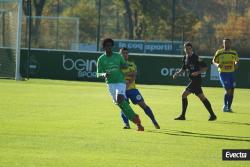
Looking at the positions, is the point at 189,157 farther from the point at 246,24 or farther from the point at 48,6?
the point at 48,6

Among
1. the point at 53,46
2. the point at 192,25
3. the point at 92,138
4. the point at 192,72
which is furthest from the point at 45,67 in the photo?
the point at 92,138

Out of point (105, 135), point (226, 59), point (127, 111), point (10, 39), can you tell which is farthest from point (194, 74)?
point (10, 39)

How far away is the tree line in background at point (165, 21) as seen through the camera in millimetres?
52281

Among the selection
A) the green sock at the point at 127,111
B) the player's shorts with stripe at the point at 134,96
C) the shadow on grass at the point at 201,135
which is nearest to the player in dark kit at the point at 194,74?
the player's shorts with stripe at the point at 134,96

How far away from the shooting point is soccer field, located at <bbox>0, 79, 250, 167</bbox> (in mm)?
12664

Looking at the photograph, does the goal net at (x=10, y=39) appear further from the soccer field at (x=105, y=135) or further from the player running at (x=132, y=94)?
the player running at (x=132, y=94)

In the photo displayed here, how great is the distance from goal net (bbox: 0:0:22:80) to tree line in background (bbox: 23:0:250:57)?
7.39 m

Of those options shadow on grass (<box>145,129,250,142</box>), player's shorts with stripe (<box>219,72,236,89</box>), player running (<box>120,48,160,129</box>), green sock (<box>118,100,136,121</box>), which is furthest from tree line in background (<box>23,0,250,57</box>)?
green sock (<box>118,100,136,121</box>)

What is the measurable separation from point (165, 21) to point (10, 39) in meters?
18.3

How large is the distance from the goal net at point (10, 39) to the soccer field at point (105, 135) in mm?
12727

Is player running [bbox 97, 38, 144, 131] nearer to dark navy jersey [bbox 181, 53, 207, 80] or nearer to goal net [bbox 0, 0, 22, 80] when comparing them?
dark navy jersey [bbox 181, 53, 207, 80]

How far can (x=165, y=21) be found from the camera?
190 ft

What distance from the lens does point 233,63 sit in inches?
984

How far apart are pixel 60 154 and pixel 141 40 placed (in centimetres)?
4133
